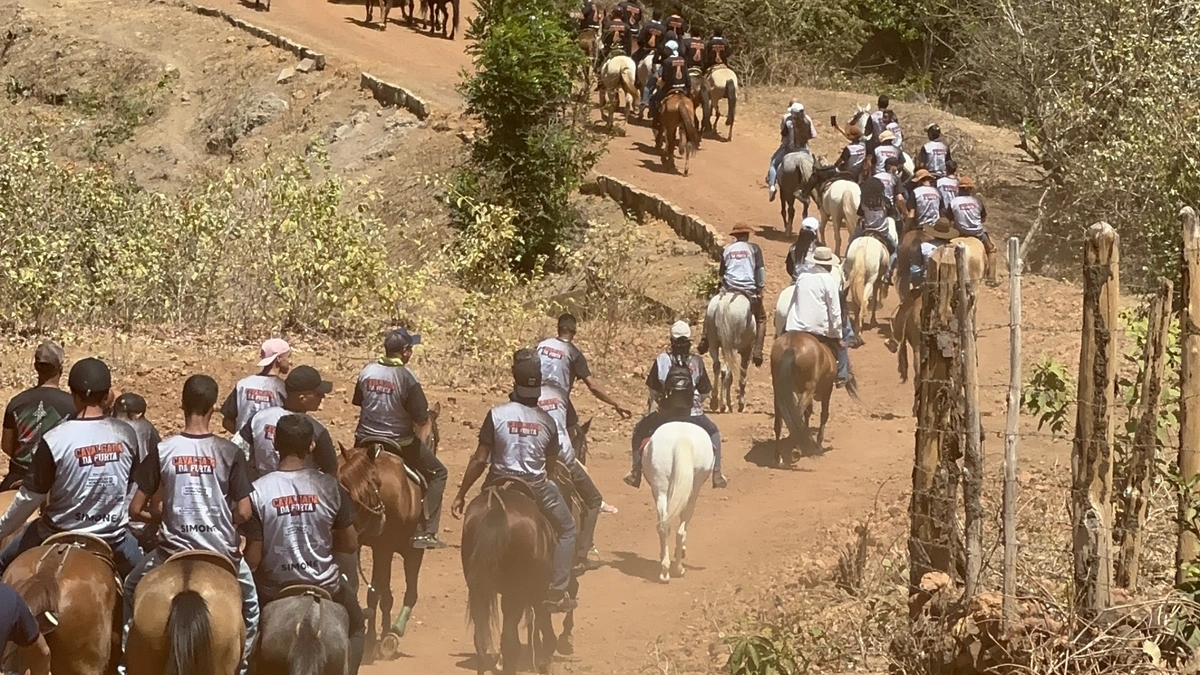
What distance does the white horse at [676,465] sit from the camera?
11969 millimetres

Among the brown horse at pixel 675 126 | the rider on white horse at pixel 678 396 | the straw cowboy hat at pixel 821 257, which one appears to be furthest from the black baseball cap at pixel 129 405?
the brown horse at pixel 675 126

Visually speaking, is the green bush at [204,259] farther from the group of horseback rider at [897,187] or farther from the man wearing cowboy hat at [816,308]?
the group of horseback rider at [897,187]

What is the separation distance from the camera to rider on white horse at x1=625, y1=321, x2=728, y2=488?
1212cm

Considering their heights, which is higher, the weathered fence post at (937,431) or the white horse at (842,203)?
the weathered fence post at (937,431)

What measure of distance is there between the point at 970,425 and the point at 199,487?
3736 mm

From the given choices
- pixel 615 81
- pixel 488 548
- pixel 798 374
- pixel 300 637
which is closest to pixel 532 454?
pixel 488 548

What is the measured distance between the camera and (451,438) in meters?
16.2

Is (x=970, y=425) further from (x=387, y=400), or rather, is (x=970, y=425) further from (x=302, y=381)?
(x=387, y=400)

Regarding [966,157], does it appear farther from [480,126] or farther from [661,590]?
[661,590]

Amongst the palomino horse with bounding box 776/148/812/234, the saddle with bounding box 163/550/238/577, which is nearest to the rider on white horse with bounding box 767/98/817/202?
the palomino horse with bounding box 776/148/812/234

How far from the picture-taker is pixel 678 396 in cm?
1206

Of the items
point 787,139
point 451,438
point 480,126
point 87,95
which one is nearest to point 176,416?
point 451,438

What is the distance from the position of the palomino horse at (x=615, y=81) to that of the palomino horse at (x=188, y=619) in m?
23.9

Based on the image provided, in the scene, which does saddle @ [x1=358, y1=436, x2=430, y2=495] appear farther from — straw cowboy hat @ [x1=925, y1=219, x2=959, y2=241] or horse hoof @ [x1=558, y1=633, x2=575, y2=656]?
straw cowboy hat @ [x1=925, y1=219, x2=959, y2=241]
